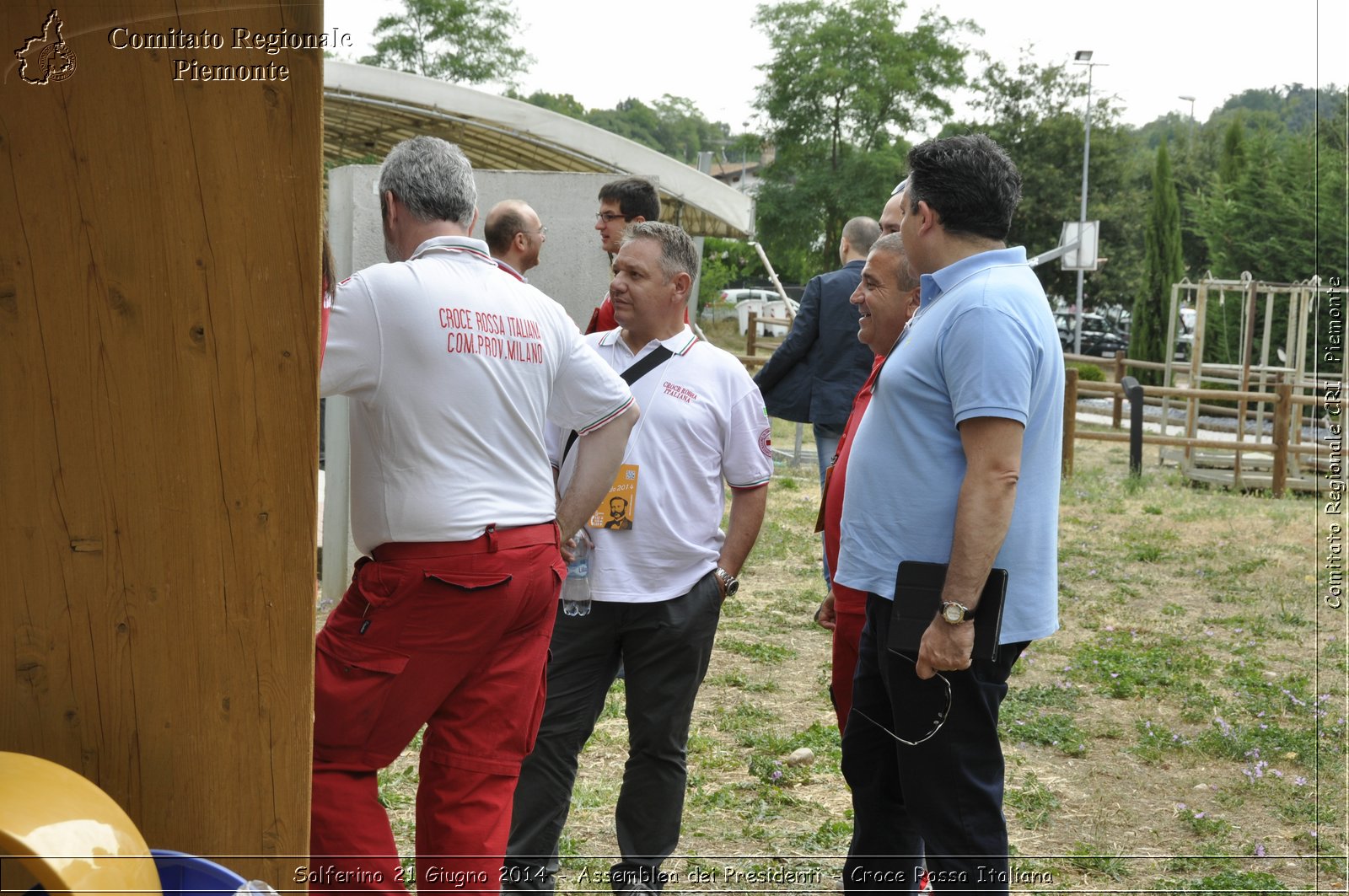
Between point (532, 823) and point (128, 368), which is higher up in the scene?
point (128, 368)

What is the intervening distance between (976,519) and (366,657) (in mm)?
1322

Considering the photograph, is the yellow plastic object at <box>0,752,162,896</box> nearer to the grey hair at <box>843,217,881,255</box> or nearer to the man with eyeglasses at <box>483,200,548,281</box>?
the man with eyeglasses at <box>483,200,548,281</box>

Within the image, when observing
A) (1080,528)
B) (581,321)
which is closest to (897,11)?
(1080,528)

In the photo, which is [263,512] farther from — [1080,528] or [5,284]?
[1080,528]

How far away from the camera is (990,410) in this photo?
8.36ft

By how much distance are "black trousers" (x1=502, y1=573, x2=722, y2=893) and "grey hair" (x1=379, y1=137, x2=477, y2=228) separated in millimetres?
1245

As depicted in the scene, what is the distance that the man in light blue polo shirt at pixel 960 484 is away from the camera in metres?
2.59

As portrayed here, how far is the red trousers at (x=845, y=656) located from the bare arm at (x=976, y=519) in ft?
1.64

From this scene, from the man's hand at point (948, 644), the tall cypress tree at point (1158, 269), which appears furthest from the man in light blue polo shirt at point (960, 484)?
the tall cypress tree at point (1158, 269)

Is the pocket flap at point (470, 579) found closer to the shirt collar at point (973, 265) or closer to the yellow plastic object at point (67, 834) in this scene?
the yellow plastic object at point (67, 834)

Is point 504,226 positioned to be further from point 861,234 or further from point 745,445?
point 861,234

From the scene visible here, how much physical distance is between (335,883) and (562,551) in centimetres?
113

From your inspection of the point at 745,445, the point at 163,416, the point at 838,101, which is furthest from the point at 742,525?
the point at 838,101

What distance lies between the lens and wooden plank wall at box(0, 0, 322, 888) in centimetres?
210
